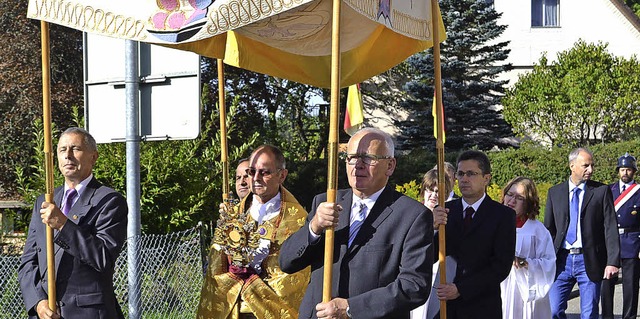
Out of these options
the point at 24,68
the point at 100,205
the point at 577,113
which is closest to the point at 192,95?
the point at 100,205

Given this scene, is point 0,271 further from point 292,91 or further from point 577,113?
point 577,113

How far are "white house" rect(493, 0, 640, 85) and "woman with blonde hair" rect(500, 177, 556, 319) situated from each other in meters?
36.3

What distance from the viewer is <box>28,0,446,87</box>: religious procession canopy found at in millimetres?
5434

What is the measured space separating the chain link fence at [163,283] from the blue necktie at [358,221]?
444 centimetres

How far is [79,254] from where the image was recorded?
5.73 metres

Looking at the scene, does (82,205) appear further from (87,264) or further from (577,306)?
(577,306)

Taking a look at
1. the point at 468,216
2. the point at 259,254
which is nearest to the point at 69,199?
the point at 259,254

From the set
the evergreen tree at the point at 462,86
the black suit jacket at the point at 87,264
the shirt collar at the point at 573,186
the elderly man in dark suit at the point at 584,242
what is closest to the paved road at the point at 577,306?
the elderly man in dark suit at the point at 584,242

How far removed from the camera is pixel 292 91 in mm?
30859

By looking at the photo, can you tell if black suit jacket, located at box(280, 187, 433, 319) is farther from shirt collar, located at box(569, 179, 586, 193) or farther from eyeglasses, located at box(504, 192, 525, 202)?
shirt collar, located at box(569, 179, 586, 193)

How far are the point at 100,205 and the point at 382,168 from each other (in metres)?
1.85

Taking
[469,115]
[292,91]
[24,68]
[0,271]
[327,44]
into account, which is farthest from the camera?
[469,115]

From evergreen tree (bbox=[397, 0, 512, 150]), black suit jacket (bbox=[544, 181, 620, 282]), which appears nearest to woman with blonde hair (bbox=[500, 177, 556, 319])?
black suit jacket (bbox=[544, 181, 620, 282])

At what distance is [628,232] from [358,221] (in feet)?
27.8
